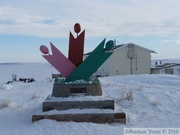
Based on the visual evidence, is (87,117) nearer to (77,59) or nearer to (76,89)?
(76,89)

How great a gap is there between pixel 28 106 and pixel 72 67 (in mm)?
1805

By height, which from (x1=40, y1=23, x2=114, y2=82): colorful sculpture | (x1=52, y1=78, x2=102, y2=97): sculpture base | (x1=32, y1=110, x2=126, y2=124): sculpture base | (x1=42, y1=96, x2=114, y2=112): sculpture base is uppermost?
(x1=40, y1=23, x2=114, y2=82): colorful sculpture

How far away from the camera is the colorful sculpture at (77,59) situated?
684 centimetres

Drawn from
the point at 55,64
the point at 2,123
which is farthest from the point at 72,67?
the point at 2,123

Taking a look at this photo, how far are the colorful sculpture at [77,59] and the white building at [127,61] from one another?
74.5 ft

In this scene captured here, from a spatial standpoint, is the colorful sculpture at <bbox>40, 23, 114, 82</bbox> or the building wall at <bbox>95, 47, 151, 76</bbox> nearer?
the colorful sculpture at <bbox>40, 23, 114, 82</bbox>

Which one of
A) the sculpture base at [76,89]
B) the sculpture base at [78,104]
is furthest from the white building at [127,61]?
the sculpture base at [78,104]

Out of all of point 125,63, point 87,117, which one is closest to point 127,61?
point 125,63

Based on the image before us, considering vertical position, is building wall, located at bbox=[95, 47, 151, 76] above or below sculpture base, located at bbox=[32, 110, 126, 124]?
above

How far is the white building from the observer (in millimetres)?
30359

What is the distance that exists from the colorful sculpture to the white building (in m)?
22.7

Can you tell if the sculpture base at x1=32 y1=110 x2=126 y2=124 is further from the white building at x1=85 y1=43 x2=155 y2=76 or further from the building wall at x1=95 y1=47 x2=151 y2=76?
the building wall at x1=95 y1=47 x2=151 y2=76

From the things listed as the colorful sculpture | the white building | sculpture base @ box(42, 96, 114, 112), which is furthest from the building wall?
sculpture base @ box(42, 96, 114, 112)

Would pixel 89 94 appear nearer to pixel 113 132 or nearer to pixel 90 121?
pixel 90 121
